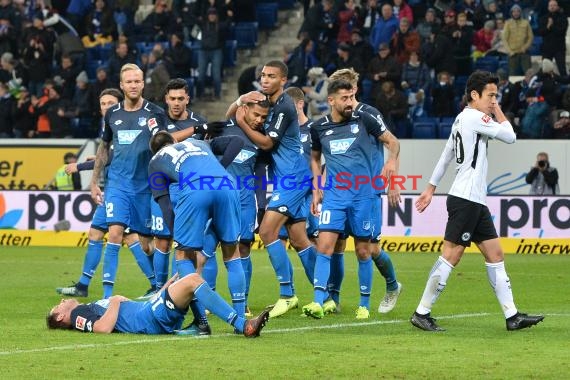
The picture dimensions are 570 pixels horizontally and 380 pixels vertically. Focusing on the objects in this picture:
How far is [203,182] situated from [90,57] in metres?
21.3

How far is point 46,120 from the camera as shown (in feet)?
95.7

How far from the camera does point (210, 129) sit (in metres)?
13.3

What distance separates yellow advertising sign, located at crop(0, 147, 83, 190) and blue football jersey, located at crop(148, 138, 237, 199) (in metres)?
16.6

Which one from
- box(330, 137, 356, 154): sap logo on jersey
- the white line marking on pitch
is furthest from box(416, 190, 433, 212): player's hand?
box(330, 137, 356, 154): sap logo on jersey

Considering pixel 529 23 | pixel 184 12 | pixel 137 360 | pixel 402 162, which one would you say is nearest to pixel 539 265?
pixel 402 162

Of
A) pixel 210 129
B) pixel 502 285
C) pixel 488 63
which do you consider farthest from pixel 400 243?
pixel 502 285

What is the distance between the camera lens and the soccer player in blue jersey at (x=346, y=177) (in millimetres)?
13102

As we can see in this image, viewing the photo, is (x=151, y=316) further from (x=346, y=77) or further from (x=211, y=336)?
(x=346, y=77)

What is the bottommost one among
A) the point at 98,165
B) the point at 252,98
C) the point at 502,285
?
the point at 502,285

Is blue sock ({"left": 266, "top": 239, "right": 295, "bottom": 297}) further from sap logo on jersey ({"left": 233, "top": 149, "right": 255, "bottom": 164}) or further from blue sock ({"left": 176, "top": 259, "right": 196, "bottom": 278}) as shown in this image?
blue sock ({"left": 176, "top": 259, "right": 196, "bottom": 278})

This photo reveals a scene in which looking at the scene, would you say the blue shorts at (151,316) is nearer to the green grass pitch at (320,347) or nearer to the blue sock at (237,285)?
the green grass pitch at (320,347)

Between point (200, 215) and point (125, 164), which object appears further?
point (125, 164)

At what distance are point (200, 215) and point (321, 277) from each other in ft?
7.11

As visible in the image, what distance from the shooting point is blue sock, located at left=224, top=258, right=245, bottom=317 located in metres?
11.6
